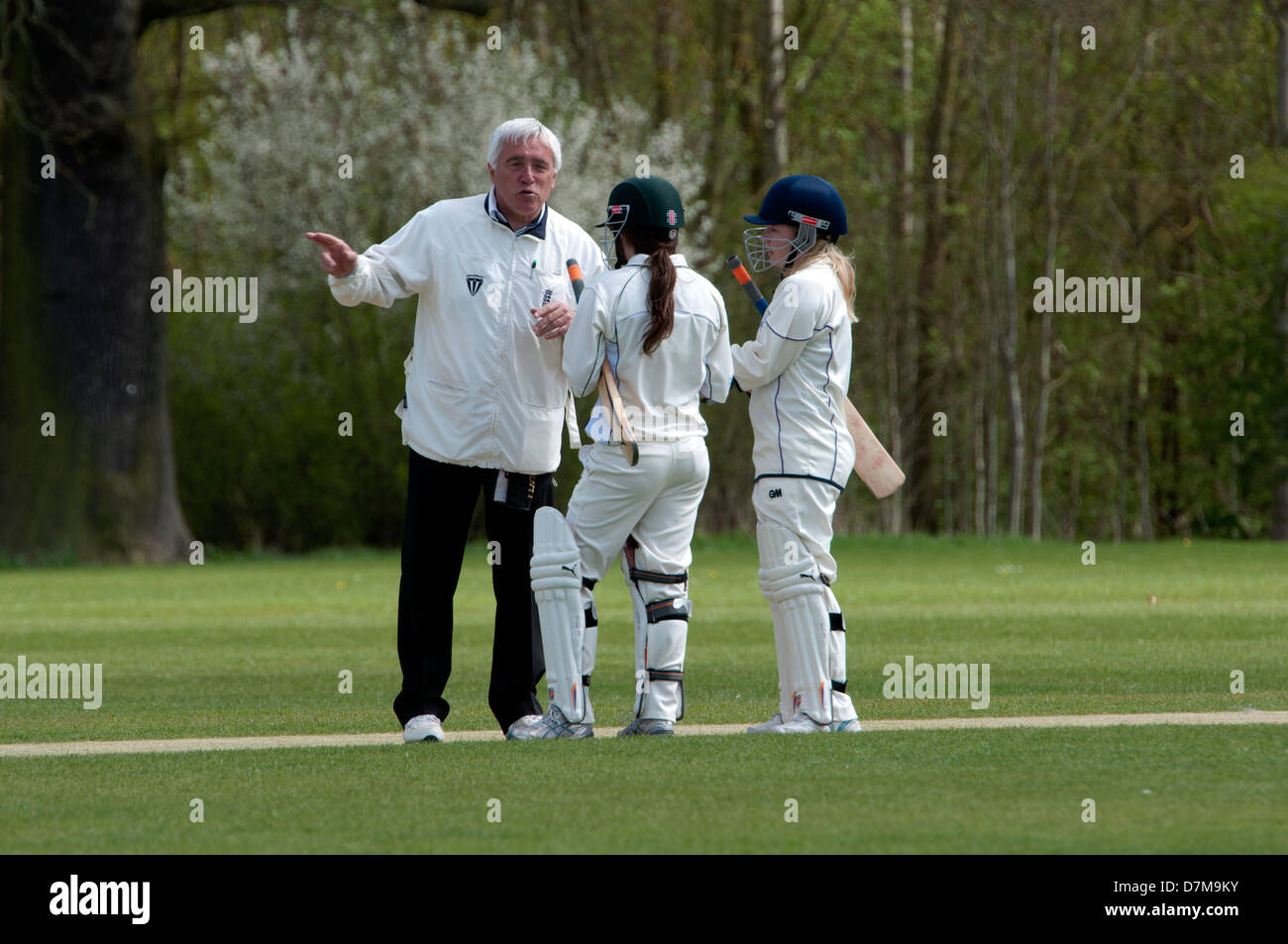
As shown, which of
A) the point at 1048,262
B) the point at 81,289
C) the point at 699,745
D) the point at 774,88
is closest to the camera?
the point at 699,745

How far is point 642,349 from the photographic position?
7.90 metres

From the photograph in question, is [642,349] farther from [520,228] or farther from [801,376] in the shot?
[520,228]

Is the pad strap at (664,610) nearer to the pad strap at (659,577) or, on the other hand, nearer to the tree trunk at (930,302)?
the pad strap at (659,577)

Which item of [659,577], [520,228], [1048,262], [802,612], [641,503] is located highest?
[1048,262]

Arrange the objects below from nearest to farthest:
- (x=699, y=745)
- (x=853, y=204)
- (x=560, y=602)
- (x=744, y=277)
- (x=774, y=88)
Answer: (x=699, y=745) → (x=560, y=602) → (x=744, y=277) → (x=774, y=88) → (x=853, y=204)

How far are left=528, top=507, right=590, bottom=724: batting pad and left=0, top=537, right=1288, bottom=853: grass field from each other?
0.33 metres

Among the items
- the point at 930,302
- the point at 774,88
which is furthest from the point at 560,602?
the point at 930,302

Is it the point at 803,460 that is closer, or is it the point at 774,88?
the point at 803,460

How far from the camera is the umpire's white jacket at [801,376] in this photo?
811 centimetres

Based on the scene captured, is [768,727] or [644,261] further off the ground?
[644,261]

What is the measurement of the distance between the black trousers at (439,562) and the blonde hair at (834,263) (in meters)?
1.46

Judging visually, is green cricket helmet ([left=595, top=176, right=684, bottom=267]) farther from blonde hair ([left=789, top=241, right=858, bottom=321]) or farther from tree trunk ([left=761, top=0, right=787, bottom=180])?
tree trunk ([left=761, top=0, right=787, bottom=180])

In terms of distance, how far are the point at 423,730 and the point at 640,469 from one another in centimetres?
145

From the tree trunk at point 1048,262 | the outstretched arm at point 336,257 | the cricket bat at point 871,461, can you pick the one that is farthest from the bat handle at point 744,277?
the tree trunk at point 1048,262
